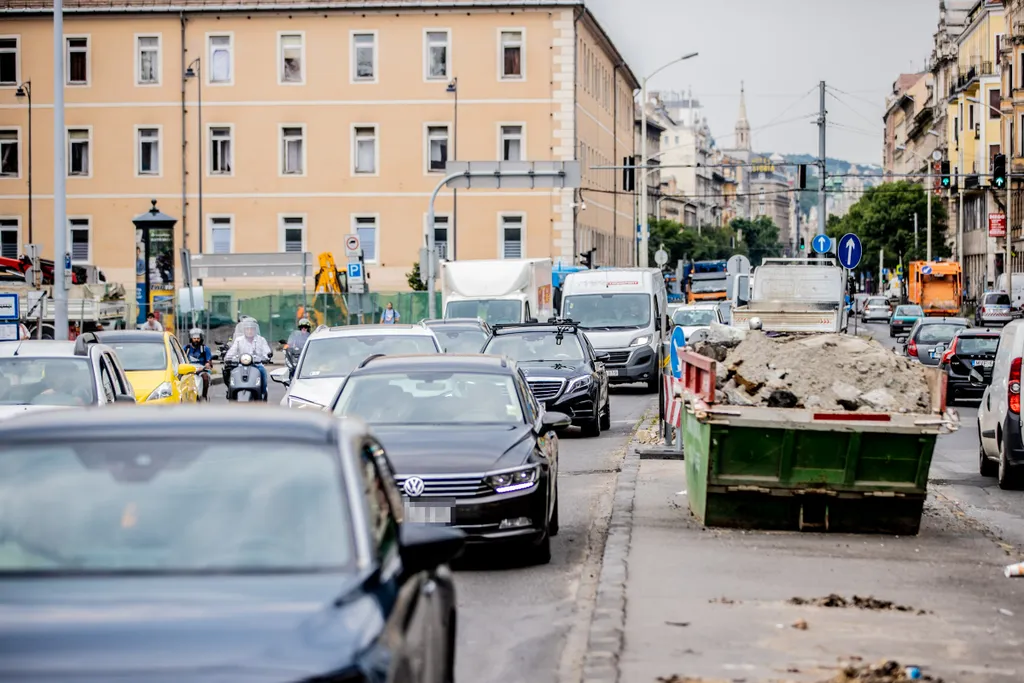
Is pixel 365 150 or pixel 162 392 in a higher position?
pixel 365 150

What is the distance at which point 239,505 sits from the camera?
5445 millimetres

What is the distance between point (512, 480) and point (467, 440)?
57 cm

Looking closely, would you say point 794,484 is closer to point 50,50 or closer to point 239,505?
point 239,505

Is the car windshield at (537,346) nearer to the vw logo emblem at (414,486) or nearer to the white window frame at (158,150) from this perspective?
the vw logo emblem at (414,486)

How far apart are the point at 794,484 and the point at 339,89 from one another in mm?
56997

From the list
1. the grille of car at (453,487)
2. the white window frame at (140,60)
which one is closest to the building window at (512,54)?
the white window frame at (140,60)

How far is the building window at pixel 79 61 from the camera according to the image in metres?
68.2

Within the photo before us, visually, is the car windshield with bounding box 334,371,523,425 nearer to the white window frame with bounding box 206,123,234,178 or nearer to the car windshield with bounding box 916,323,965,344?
the car windshield with bounding box 916,323,965,344

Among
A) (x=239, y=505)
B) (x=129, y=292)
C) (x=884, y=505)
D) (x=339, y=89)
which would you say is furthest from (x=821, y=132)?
(x=239, y=505)

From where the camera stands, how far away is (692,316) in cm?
4328

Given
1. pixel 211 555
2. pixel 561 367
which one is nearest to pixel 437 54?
pixel 561 367

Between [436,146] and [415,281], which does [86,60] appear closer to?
[436,146]

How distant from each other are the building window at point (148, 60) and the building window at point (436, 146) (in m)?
11.2

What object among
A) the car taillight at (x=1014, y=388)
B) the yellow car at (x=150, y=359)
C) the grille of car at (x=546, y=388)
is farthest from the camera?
the grille of car at (x=546, y=388)
